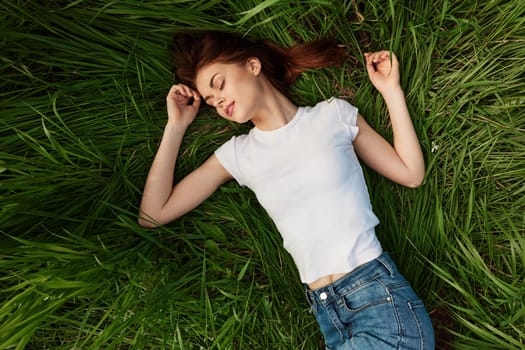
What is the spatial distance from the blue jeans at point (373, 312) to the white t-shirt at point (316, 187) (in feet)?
0.22

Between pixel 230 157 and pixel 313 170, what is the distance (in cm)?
39

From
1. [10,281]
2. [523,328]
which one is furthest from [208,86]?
[523,328]

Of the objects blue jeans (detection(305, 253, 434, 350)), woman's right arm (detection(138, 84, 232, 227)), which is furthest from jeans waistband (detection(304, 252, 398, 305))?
woman's right arm (detection(138, 84, 232, 227))

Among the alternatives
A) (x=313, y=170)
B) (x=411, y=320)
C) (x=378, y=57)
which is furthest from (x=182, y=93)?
(x=411, y=320)

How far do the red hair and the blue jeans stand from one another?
951 mm

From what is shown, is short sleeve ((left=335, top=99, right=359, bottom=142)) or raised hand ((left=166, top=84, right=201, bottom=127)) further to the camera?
raised hand ((left=166, top=84, right=201, bottom=127))

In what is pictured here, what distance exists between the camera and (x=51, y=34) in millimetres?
2021

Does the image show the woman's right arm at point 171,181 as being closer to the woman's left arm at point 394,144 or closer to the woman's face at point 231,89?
the woman's face at point 231,89

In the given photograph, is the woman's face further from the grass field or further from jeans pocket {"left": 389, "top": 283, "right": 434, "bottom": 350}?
jeans pocket {"left": 389, "top": 283, "right": 434, "bottom": 350}

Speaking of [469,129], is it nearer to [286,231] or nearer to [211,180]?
[286,231]

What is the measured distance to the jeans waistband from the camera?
71.4 inches

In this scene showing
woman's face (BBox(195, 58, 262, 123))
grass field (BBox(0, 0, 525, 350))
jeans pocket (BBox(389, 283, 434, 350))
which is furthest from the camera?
grass field (BBox(0, 0, 525, 350))

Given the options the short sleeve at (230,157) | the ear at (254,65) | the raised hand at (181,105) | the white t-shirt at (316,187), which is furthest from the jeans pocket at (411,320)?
the raised hand at (181,105)

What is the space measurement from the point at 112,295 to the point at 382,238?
1.31 metres
